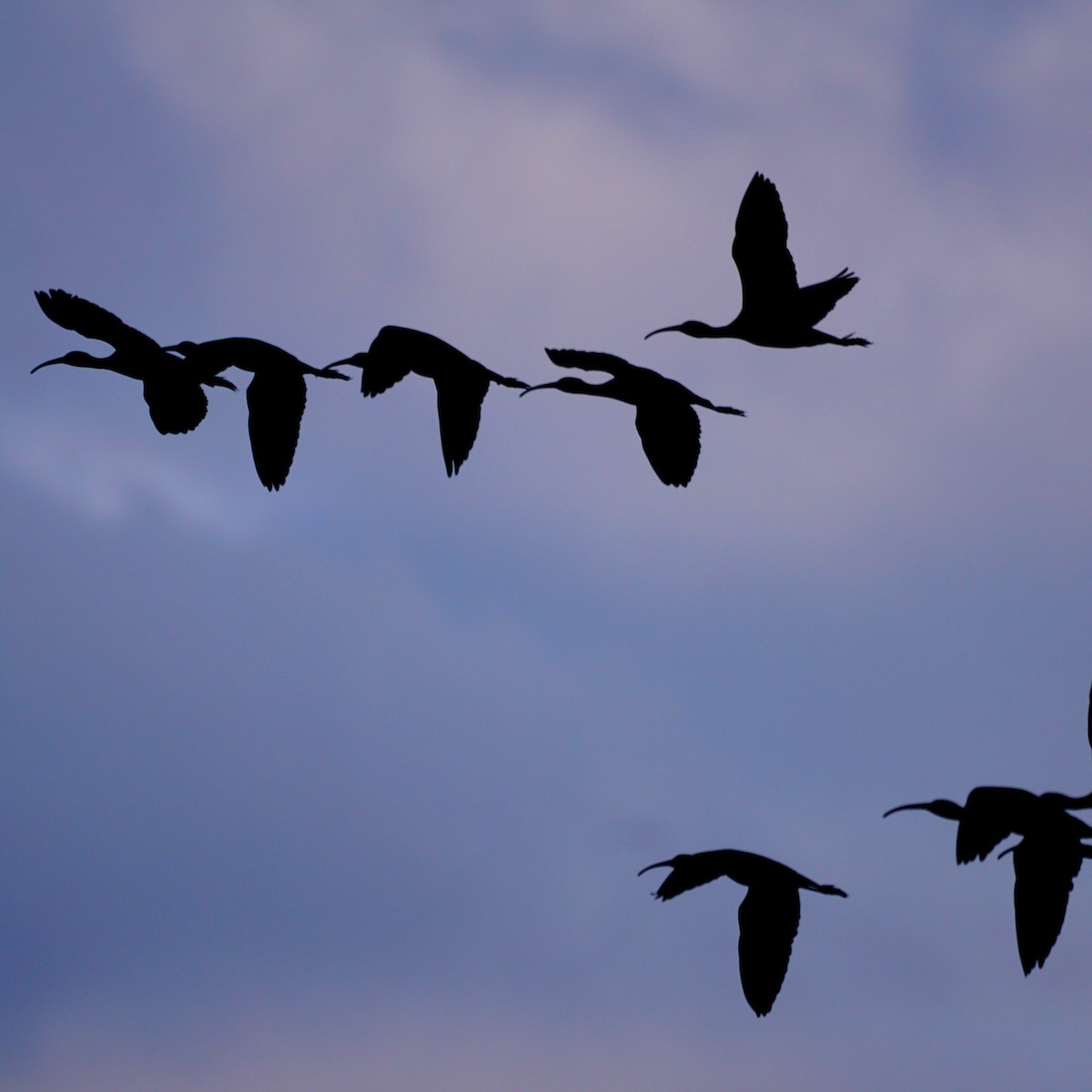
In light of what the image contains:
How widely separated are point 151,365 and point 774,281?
7.10 meters

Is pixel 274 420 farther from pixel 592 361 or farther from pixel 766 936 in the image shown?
pixel 766 936

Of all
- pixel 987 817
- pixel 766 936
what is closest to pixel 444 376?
pixel 766 936

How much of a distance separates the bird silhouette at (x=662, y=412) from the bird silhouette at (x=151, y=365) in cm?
465

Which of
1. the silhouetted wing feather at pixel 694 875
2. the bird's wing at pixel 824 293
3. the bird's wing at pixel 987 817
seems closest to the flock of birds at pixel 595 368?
the bird's wing at pixel 824 293

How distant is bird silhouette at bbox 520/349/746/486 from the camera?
1511cm

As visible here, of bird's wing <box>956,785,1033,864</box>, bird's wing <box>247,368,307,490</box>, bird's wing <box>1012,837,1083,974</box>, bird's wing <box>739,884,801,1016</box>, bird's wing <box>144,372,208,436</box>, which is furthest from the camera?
bird's wing <box>144,372,208,436</box>

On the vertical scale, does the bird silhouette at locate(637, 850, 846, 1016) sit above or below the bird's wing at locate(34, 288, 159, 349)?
below

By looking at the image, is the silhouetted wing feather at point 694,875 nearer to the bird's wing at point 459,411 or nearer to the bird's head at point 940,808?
the bird's head at point 940,808

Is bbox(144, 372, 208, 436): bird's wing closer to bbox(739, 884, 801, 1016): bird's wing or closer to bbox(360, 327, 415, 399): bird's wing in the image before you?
bbox(360, 327, 415, 399): bird's wing

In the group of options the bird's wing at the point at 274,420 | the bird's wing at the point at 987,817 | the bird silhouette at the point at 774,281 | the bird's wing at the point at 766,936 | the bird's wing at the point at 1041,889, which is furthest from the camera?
the bird's wing at the point at 274,420

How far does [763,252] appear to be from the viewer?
1510 cm

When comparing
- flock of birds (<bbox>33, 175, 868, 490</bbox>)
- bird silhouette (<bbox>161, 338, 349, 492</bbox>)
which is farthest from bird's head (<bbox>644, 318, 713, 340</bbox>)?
bird silhouette (<bbox>161, 338, 349, 492</bbox>)

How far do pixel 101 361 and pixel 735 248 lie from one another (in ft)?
25.2

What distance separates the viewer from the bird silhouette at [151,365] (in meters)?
16.9
